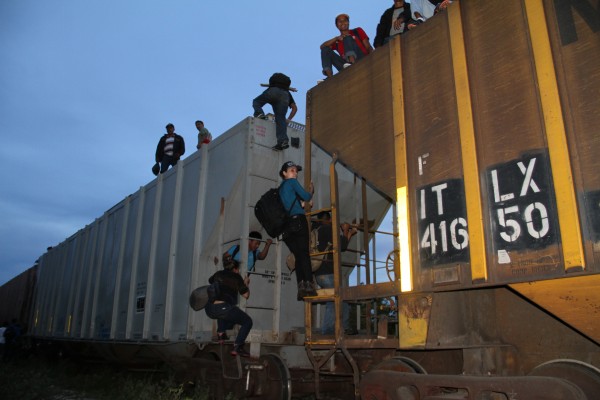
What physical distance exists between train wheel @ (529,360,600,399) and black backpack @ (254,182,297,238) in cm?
271

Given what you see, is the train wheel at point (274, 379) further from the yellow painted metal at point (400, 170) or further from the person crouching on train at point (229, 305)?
the yellow painted metal at point (400, 170)

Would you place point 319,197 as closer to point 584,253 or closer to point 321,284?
point 321,284

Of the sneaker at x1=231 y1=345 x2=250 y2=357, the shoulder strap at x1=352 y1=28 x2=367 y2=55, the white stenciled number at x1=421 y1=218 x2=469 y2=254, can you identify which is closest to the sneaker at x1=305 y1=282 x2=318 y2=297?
the sneaker at x1=231 y1=345 x2=250 y2=357

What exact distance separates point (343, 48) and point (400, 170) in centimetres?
279

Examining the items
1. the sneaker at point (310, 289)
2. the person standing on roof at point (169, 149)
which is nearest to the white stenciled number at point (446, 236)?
the sneaker at point (310, 289)

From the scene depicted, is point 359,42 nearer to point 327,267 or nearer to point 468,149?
point 327,267

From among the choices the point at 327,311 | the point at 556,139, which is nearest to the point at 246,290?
the point at 327,311

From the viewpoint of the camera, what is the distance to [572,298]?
269cm

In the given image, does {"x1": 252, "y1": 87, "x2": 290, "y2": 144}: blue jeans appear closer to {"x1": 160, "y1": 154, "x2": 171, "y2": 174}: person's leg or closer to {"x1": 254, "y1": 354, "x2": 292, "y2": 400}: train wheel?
{"x1": 254, "y1": 354, "x2": 292, "y2": 400}: train wheel

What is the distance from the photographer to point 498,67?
10.3 feet

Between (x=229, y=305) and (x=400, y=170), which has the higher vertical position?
(x=400, y=170)

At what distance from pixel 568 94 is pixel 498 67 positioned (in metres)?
0.53

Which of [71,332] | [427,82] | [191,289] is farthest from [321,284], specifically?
[71,332]

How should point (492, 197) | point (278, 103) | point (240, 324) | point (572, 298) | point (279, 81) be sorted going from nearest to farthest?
point (572, 298)
point (492, 197)
point (240, 324)
point (278, 103)
point (279, 81)
